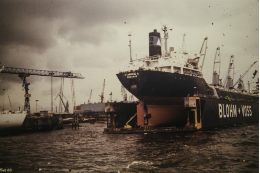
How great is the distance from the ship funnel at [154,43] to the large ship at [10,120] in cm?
2971

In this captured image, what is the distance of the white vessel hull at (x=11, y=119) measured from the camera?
1514 inches

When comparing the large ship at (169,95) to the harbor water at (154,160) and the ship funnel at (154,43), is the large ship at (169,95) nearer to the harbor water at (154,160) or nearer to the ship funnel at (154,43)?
the ship funnel at (154,43)

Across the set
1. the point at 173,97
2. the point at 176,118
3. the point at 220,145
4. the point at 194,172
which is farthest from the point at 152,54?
the point at 194,172

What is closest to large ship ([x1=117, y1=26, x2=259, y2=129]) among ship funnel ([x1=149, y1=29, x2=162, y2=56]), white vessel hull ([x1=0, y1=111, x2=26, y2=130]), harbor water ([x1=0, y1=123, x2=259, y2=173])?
ship funnel ([x1=149, y1=29, x2=162, y2=56])

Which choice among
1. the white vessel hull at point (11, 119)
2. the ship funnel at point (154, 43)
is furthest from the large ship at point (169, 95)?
the white vessel hull at point (11, 119)

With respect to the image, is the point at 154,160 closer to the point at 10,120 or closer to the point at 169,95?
the point at 169,95

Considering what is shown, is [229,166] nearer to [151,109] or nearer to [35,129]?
[151,109]

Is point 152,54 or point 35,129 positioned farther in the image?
point 35,129

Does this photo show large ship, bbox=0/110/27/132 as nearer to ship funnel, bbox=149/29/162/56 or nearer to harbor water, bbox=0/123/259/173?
harbor water, bbox=0/123/259/173

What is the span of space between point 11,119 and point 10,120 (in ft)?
1.06

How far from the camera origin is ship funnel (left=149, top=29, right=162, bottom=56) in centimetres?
3712

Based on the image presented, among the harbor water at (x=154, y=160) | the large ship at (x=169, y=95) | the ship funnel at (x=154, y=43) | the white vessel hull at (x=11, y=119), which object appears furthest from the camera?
the white vessel hull at (x=11, y=119)

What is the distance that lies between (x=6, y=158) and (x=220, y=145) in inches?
779

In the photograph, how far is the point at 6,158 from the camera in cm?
1814
